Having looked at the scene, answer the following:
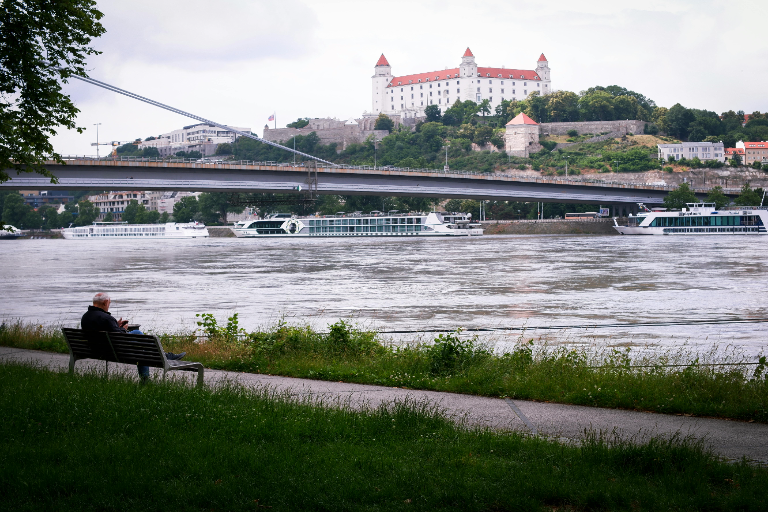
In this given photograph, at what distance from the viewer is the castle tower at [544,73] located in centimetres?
18675

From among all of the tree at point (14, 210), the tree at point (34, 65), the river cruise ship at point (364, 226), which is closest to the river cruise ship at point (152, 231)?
the river cruise ship at point (364, 226)

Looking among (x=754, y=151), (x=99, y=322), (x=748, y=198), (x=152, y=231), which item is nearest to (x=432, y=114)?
(x=754, y=151)

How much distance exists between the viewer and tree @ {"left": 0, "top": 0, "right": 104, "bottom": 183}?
34.8 feet

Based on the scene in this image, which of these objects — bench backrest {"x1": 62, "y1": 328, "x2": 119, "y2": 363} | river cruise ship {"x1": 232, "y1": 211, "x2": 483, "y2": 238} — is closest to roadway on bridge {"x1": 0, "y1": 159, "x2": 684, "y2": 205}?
river cruise ship {"x1": 232, "y1": 211, "x2": 483, "y2": 238}

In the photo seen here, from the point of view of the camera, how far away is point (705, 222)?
8550 cm

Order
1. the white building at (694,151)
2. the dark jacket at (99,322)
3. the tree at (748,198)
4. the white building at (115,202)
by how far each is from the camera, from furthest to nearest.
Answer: the white building at (115,202)
the white building at (694,151)
the tree at (748,198)
the dark jacket at (99,322)

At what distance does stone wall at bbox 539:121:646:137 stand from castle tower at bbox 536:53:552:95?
1288 inches

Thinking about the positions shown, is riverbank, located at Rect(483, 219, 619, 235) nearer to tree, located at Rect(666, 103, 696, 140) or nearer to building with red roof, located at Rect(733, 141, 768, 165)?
building with red roof, located at Rect(733, 141, 768, 165)

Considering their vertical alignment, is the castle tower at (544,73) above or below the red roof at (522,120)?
above

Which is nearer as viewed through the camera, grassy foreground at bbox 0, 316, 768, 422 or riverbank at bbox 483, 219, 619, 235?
grassy foreground at bbox 0, 316, 768, 422

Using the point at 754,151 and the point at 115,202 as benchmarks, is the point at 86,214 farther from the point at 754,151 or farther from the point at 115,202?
the point at 754,151

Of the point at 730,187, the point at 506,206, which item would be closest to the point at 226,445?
the point at 506,206

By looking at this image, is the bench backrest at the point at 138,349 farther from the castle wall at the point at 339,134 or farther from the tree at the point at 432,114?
the tree at the point at 432,114

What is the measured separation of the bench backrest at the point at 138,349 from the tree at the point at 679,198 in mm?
94993
